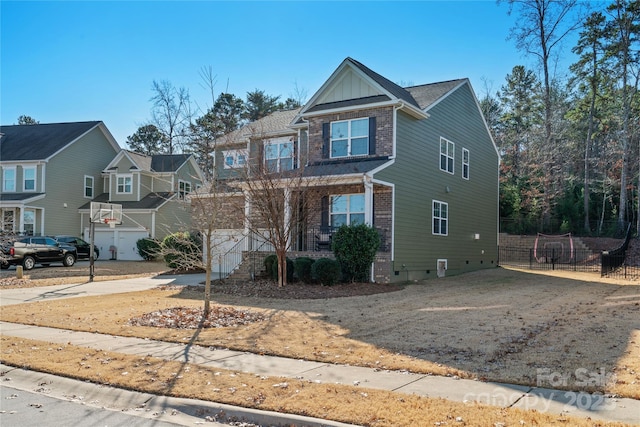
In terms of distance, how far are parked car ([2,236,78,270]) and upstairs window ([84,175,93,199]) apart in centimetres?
1017

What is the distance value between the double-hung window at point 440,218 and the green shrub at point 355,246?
5.15 meters

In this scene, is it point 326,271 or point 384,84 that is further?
point 384,84

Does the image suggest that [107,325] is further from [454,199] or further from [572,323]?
[454,199]

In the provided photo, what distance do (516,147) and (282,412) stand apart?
43.0 metres

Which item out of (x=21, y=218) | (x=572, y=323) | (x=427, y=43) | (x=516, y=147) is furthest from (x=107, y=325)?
(x=516, y=147)

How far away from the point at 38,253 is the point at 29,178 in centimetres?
1103

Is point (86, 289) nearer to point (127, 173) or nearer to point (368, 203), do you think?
point (368, 203)

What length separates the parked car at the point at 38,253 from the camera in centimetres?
2414

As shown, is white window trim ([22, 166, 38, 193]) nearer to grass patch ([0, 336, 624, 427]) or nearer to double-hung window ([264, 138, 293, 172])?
double-hung window ([264, 138, 293, 172])

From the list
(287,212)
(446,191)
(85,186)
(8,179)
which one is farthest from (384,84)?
(8,179)

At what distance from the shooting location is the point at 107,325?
10.3 metres

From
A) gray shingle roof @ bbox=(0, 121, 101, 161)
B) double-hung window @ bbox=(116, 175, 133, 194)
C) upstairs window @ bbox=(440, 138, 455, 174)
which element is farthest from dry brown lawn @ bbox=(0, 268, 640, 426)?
gray shingle roof @ bbox=(0, 121, 101, 161)

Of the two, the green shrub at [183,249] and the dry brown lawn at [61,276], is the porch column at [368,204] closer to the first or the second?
the green shrub at [183,249]

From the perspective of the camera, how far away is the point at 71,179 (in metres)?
35.6
